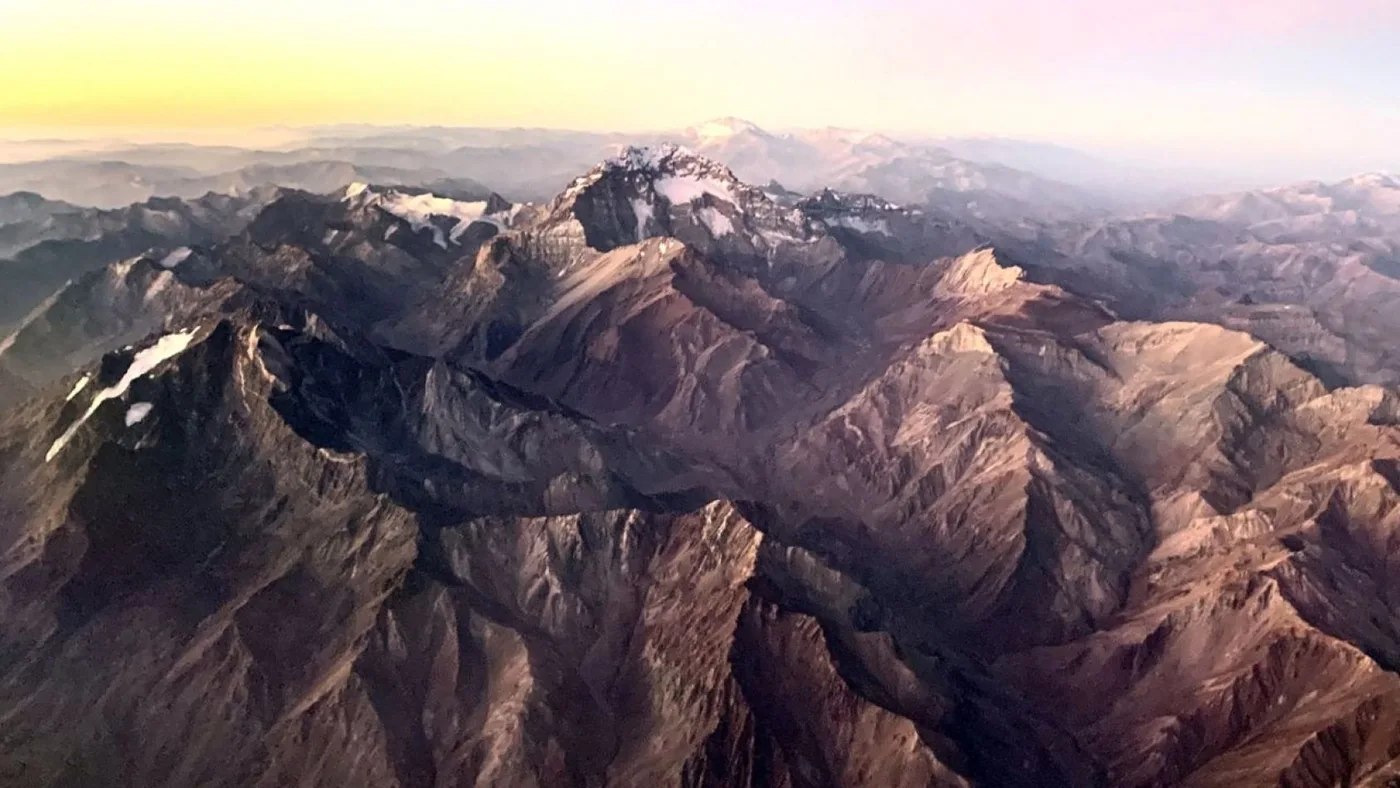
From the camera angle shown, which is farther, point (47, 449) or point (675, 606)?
point (47, 449)

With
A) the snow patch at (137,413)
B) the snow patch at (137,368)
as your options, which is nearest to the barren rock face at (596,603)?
the snow patch at (137,413)

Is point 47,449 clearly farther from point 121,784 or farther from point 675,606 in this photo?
point 675,606

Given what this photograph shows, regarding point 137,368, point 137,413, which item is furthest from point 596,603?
point 137,368

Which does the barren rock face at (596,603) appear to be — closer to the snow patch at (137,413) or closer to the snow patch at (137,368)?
the snow patch at (137,413)

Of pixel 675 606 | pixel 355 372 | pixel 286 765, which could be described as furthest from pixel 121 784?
pixel 355 372

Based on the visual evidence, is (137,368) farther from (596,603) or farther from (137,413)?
(596,603)

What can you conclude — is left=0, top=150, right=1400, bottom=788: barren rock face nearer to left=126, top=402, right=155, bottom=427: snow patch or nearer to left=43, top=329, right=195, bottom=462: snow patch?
left=126, top=402, right=155, bottom=427: snow patch

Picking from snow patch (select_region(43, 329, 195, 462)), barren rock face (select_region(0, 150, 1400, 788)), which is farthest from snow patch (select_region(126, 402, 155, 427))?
snow patch (select_region(43, 329, 195, 462))
